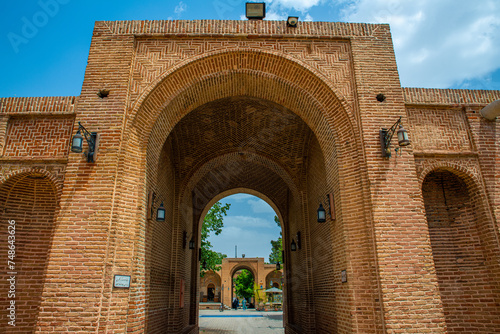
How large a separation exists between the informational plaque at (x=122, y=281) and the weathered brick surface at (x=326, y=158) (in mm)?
106

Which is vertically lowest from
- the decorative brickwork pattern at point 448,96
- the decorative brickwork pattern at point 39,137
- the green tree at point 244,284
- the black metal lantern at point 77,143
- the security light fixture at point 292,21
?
the green tree at point 244,284

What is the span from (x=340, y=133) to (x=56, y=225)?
498 cm

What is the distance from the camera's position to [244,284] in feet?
125

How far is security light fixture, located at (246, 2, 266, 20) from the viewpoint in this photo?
692 cm

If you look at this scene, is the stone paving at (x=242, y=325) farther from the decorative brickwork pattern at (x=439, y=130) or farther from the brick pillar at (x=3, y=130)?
the brick pillar at (x=3, y=130)

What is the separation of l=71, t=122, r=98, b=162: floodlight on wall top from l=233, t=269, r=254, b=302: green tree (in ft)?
113

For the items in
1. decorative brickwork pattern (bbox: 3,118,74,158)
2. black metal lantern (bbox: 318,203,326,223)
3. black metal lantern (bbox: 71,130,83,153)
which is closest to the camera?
black metal lantern (bbox: 71,130,83,153)

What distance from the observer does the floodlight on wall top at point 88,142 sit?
519 centimetres

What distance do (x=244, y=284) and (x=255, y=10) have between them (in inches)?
1383

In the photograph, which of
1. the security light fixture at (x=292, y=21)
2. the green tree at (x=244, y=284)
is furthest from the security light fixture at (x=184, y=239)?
the green tree at (x=244, y=284)

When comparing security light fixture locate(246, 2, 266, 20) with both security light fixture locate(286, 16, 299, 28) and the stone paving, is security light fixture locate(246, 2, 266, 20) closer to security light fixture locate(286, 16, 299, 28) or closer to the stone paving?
security light fixture locate(286, 16, 299, 28)

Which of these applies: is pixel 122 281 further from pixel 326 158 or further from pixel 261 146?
pixel 261 146

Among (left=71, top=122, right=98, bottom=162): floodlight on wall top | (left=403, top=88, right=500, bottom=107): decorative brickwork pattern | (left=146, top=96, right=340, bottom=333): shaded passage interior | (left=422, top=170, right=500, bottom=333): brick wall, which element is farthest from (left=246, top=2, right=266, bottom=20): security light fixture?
(left=422, top=170, right=500, bottom=333): brick wall

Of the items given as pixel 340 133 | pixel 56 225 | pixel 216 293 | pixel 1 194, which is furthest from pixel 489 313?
pixel 216 293
